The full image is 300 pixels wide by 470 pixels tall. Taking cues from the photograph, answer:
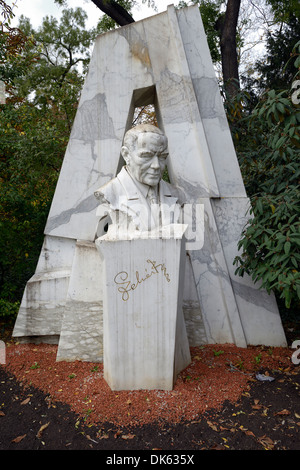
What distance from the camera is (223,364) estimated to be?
328 cm

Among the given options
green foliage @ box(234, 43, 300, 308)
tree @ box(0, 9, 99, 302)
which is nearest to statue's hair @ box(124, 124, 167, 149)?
green foliage @ box(234, 43, 300, 308)

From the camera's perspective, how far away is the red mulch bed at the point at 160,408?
234cm

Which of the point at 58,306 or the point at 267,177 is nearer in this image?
the point at 58,306

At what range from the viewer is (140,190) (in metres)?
3.14

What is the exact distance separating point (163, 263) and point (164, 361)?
811 millimetres

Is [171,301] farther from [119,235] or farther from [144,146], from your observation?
[144,146]

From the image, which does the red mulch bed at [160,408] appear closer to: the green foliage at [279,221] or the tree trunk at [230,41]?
the green foliage at [279,221]

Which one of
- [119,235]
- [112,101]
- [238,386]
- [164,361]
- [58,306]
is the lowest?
[238,386]
